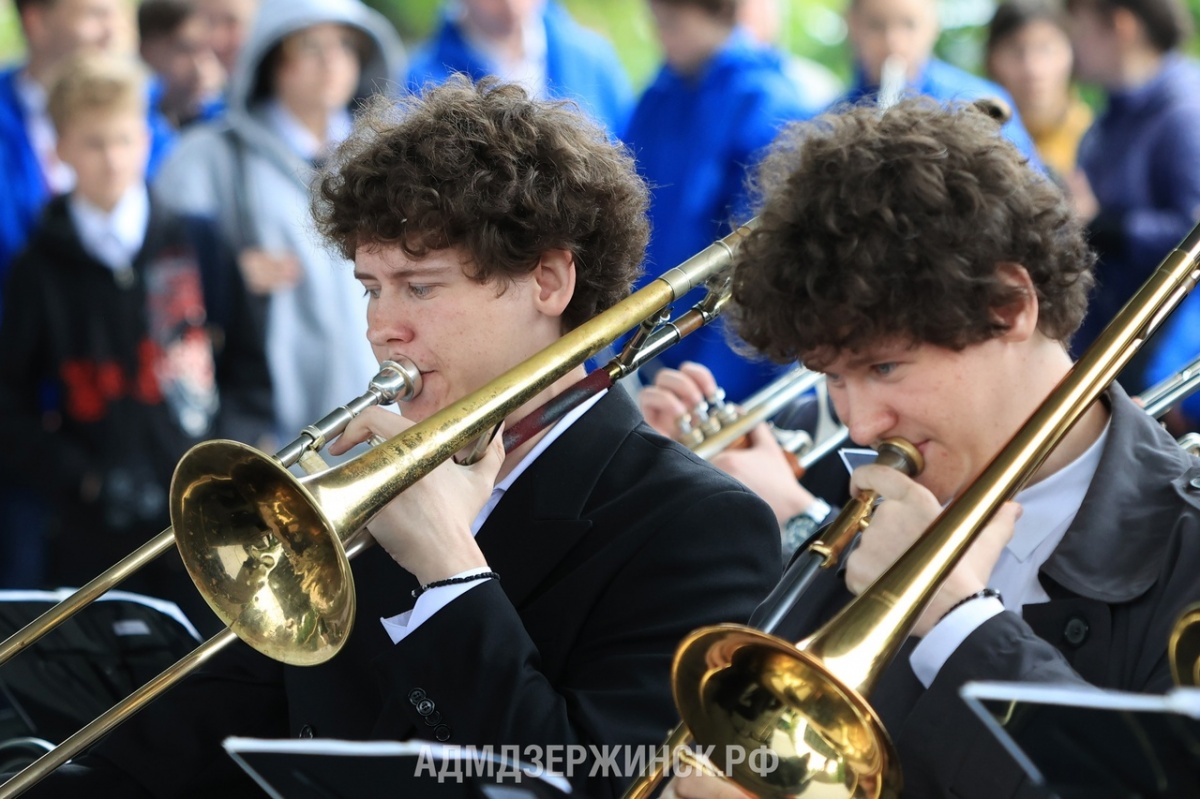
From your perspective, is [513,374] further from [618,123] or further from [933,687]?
[618,123]

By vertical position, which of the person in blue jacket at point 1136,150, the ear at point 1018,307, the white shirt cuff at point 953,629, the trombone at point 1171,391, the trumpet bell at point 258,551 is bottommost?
the person in blue jacket at point 1136,150

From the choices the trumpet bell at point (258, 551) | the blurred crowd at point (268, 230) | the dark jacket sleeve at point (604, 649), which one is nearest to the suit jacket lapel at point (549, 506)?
the dark jacket sleeve at point (604, 649)

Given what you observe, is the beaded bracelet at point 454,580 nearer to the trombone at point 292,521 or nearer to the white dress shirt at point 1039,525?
the trombone at point 292,521

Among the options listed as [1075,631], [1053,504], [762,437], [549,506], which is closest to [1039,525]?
[1053,504]

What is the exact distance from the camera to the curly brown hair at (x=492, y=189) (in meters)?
2.63

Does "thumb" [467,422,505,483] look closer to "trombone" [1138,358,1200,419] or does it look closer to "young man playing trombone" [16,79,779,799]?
"young man playing trombone" [16,79,779,799]

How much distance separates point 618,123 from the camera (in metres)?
6.43

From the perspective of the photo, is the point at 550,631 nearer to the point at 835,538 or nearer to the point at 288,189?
the point at 835,538

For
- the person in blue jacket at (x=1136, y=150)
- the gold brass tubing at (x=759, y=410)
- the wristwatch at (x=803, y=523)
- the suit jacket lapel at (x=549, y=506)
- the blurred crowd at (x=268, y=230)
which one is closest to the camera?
the suit jacket lapel at (x=549, y=506)

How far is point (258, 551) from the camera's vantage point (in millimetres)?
2420

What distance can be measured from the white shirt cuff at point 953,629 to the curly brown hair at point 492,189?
38.0 inches

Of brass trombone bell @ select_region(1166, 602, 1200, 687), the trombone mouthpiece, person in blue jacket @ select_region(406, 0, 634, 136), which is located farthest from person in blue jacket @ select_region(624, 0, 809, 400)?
brass trombone bell @ select_region(1166, 602, 1200, 687)

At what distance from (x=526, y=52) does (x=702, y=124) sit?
3.97 feet

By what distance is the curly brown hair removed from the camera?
263 cm
